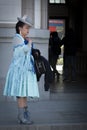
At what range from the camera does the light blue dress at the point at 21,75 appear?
8.98 m

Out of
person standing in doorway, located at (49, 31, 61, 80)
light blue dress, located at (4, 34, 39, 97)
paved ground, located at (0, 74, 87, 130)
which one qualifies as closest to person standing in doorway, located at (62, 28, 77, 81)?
person standing in doorway, located at (49, 31, 61, 80)

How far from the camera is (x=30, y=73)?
9078mm

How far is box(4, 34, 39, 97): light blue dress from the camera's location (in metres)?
8.98

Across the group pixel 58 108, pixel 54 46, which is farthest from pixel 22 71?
pixel 54 46

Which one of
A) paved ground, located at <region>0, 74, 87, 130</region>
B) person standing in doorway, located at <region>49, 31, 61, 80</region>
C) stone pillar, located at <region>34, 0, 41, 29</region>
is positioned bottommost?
paved ground, located at <region>0, 74, 87, 130</region>

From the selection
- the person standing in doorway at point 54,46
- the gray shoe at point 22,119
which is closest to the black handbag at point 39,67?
the gray shoe at point 22,119

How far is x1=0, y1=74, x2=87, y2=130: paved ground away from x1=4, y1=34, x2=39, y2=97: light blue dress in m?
0.72

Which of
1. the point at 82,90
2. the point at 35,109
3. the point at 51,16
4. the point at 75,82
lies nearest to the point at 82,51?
the point at 51,16

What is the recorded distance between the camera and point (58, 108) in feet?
37.4

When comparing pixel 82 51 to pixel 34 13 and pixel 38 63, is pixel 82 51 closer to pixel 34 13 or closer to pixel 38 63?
pixel 34 13

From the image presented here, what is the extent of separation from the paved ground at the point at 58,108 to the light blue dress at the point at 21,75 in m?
0.72

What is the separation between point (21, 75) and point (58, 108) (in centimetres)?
264

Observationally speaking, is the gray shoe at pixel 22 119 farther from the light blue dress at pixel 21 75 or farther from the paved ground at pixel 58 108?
the light blue dress at pixel 21 75

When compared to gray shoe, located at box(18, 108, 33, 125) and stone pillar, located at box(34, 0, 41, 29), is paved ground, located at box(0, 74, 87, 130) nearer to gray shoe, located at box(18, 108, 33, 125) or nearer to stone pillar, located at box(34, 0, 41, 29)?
gray shoe, located at box(18, 108, 33, 125)
